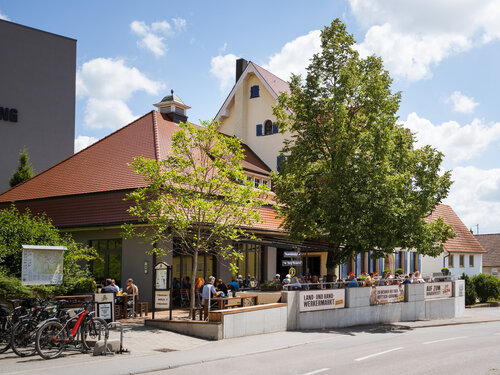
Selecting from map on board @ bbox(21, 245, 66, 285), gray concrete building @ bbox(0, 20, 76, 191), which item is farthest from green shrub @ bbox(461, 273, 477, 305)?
gray concrete building @ bbox(0, 20, 76, 191)

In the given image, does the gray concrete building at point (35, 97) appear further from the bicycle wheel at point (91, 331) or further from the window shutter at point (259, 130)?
the bicycle wheel at point (91, 331)

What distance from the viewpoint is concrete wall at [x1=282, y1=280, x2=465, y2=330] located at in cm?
2034

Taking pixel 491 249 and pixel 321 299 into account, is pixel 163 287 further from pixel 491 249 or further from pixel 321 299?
pixel 491 249

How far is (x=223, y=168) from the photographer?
19844mm

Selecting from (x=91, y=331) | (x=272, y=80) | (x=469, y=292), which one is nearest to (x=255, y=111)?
(x=272, y=80)

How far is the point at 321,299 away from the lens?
21.3 metres

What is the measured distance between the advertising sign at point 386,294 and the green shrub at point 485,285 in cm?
1676

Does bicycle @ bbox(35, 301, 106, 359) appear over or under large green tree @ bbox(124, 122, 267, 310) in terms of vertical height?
under

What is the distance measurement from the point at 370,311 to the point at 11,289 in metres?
13.9

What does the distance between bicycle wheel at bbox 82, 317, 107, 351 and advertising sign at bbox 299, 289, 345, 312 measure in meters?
8.34

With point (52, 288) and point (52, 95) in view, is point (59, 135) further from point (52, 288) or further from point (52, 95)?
point (52, 288)

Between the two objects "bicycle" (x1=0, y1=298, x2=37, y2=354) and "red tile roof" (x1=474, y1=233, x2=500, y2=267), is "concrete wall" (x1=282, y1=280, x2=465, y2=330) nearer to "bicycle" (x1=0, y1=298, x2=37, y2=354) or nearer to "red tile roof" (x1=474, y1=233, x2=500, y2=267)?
"bicycle" (x1=0, y1=298, x2=37, y2=354)

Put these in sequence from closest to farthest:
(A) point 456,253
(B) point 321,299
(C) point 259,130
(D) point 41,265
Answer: (D) point 41,265 → (B) point 321,299 → (C) point 259,130 → (A) point 456,253

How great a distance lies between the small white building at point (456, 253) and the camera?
47.5 meters
